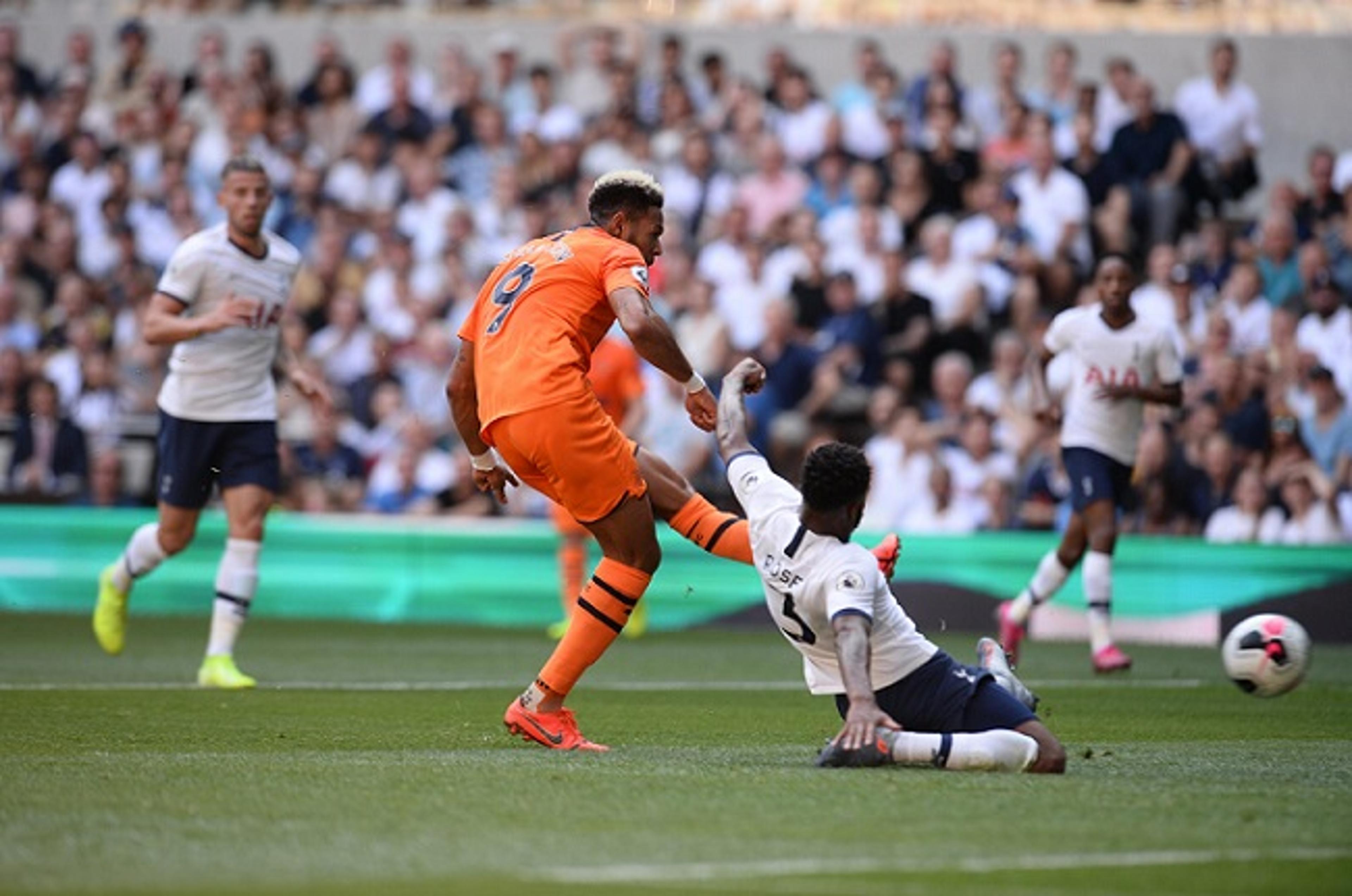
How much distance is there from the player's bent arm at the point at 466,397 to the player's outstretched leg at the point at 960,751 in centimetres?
244

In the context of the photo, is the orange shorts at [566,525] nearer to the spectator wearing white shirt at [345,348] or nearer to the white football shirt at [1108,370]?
the white football shirt at [1108,370]

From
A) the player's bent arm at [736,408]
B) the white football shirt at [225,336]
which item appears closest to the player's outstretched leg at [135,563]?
the white football shirt at [225,336]

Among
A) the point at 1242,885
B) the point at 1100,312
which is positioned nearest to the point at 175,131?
the point at 1100,312

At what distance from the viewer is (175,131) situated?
83.4 ft

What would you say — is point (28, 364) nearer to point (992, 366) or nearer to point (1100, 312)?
point (992, 366)

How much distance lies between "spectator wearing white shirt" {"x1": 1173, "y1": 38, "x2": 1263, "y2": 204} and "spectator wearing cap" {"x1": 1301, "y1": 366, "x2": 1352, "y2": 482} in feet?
11.1

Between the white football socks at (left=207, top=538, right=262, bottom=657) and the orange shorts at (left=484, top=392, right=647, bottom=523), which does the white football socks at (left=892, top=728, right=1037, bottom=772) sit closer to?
the orange shorts at (left=484, top=392, right=647, bottom=523)

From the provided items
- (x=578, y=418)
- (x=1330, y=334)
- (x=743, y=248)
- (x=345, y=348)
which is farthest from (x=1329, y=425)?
(x=578, y=418)

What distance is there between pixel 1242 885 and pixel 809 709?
6091 millimetres

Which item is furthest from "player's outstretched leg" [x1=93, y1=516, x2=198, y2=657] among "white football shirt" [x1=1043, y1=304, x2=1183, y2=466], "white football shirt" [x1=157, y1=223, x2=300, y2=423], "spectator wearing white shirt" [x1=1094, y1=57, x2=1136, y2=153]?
"spectator wearing white shirt" [x1=1094, y1=57, x2=1136, y2=153]

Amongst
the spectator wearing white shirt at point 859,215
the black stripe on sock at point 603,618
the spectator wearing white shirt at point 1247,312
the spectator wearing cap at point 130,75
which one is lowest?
the black stripe on sock at point 603,618

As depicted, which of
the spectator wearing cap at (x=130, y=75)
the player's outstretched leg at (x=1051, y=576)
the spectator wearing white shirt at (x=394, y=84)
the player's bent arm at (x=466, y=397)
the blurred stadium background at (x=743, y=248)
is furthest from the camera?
the spectator wearing cap at (x=130, y=75)

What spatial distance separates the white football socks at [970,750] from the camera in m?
8.52

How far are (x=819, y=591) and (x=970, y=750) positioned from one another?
0.80 meters
